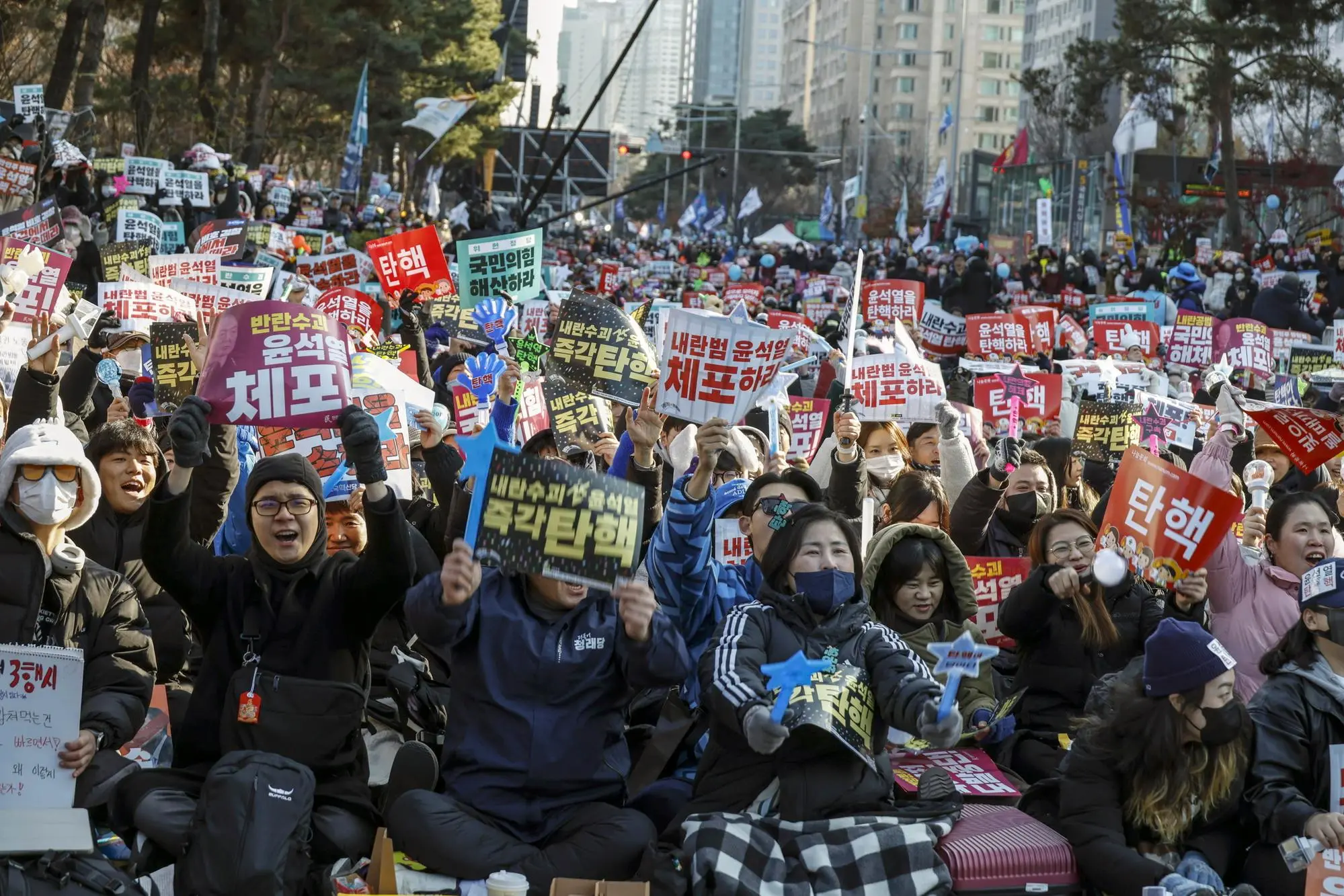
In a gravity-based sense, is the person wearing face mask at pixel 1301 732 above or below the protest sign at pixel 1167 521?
below

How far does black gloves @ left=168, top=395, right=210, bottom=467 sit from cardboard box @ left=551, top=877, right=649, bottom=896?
5.23 feet

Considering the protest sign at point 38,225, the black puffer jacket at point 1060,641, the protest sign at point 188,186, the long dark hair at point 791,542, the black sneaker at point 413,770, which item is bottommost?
the black sneaker at point 413,770

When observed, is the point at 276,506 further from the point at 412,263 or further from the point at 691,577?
the point at 412,263

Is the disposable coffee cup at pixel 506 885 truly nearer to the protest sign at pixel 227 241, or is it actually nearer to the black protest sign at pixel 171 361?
the black protest sign at pixel 171 361

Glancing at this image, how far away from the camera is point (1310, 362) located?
46.9ft

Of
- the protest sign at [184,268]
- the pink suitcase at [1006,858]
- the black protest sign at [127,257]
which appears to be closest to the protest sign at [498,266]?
the protest sign at [184,268]

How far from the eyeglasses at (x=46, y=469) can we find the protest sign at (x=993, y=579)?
3263 mm

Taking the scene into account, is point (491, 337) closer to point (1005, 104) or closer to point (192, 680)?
point (192, 680)

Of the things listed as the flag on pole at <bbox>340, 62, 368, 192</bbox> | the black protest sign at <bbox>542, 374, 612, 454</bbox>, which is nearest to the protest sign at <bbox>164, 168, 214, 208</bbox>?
the black protest sign at <bbox>542, 374, 612, 454</bbox>

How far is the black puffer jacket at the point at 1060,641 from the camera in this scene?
575 centimetres

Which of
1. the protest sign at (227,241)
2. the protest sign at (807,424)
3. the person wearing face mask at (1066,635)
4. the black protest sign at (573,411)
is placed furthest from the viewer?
the protest sign at (227,241)

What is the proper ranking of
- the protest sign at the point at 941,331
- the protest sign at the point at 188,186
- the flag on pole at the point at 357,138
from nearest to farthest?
the protest sign at the point at 941,331
the protest sign at the point at 188,186
the flag on pole at the point at 357,138

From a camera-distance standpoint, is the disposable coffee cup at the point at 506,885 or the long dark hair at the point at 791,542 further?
the long dark hair at the point at 791,542

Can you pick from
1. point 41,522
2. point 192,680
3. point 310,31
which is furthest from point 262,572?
point 310,31
